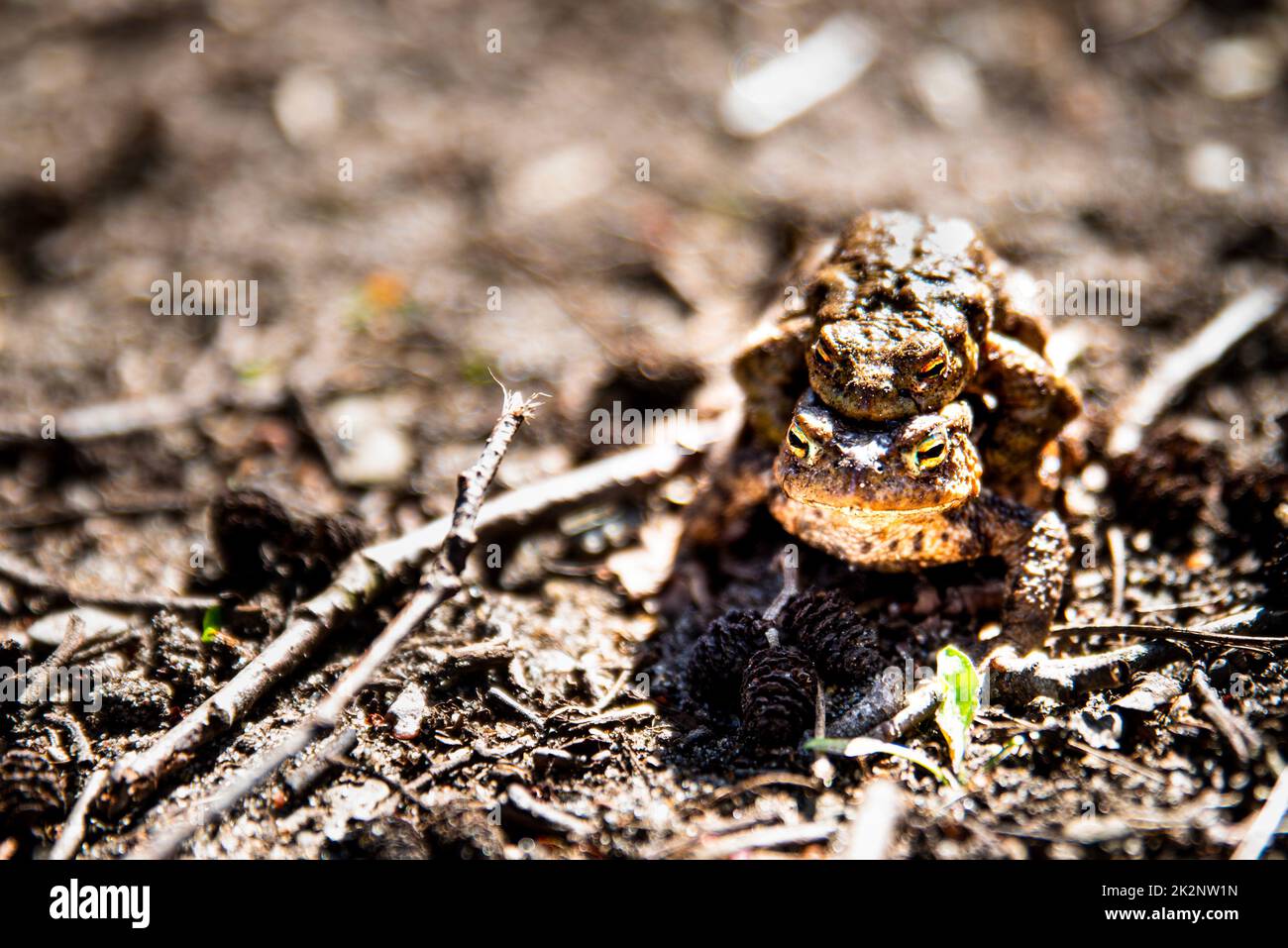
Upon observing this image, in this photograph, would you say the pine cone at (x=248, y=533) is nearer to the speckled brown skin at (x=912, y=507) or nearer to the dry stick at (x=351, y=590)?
the dry stick at (x=351, y=590)

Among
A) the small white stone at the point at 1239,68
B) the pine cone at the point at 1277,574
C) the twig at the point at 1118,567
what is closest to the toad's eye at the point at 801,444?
the twig at the point at 1118,567

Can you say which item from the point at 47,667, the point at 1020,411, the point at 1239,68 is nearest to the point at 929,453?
the point at 1020,411

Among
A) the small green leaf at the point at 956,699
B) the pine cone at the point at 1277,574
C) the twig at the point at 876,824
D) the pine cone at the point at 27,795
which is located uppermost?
the pine cone at the point at 1277,574

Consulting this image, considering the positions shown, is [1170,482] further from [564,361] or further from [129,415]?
[129,415]

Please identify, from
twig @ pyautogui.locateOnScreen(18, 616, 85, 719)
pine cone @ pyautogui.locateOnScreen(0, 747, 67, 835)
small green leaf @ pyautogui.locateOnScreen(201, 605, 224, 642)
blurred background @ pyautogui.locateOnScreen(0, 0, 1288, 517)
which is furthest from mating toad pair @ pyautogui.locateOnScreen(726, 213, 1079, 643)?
twig @ pyautogui.locateOnScreen(18, 616, 85, 719)
